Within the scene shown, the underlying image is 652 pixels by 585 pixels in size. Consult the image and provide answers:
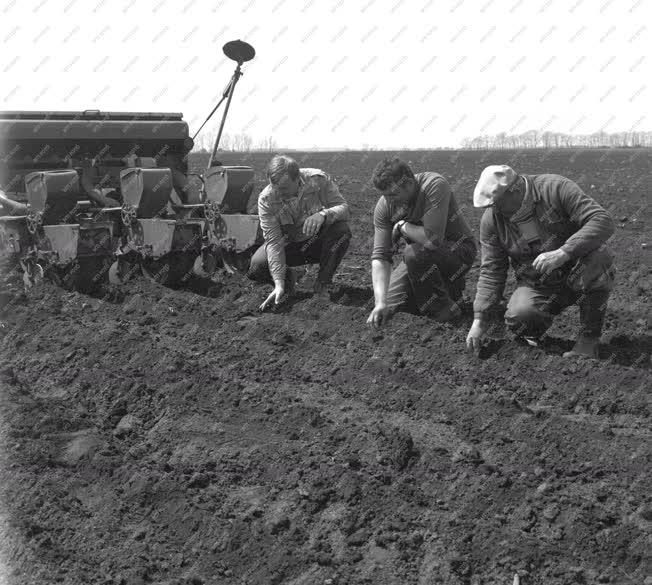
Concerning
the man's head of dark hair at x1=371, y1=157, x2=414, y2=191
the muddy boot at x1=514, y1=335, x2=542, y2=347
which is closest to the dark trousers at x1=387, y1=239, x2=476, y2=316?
the man's head of dark hair at x1=371, y1=157, x2=414, y2=191

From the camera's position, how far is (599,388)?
15.7ft

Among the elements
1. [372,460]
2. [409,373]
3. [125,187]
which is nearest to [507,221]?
[409,373]

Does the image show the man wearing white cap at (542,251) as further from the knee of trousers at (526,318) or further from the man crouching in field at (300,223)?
the man crouching in field at (300,223)

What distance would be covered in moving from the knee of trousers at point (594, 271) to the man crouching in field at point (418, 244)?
1.05m

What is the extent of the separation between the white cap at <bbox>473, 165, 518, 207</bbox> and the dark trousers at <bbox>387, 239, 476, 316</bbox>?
0.92 meters

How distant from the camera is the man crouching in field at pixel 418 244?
566 centimetres

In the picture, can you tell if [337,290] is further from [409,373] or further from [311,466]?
[311,466]

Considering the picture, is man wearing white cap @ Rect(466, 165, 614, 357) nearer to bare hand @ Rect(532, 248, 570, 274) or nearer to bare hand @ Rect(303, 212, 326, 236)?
bare hand @ Rect(532, 248, 570, 274)

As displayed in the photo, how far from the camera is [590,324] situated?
5.26m

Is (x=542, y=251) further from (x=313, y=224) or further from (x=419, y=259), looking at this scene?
(x=313, y=224)

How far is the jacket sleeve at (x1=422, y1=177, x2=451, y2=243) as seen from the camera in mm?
5801

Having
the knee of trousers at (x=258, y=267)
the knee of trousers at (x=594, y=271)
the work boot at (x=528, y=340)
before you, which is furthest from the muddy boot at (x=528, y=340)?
the knee of trousers at (x=258, y=267)

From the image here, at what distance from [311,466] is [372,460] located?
27 centimetres

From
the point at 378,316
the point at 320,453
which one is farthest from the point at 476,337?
the point at 320,453
